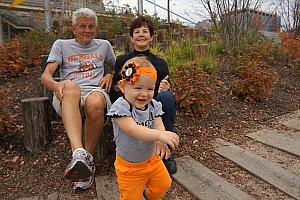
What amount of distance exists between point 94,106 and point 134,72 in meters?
0.72

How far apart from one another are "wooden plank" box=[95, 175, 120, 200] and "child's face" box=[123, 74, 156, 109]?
2.78 feet

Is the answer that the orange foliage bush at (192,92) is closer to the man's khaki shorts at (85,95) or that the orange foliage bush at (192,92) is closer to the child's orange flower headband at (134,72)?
the man's khaki shorts at (85,95)

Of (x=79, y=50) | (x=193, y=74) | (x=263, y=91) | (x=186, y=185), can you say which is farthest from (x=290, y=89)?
(x=79, y=50)

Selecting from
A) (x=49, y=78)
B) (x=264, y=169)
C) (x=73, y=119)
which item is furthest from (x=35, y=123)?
(x=264, y=169)

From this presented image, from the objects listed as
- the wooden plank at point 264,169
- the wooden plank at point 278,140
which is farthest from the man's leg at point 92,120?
the wooden plank at point 278,140

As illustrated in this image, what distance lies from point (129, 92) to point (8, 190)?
4.73 ft

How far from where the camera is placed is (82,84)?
2338 mm

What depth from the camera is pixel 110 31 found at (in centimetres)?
559

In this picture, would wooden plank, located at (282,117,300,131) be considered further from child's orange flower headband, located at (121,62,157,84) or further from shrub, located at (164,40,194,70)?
child's orange flower headband, located at (121,62,157,84)

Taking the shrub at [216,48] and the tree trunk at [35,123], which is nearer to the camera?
the tree trunk at [35,123]

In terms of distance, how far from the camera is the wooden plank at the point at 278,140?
253 centimetres

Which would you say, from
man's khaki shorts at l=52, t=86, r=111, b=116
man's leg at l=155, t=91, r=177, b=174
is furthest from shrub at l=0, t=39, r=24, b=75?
man's leg at l=155, t=91, r=177, b=174

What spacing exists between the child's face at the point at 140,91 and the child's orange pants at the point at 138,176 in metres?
0.36

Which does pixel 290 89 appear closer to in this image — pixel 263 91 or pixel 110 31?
pixel 263 91
